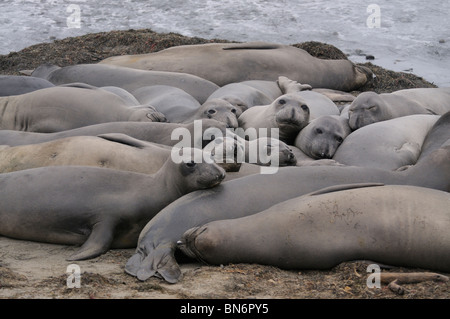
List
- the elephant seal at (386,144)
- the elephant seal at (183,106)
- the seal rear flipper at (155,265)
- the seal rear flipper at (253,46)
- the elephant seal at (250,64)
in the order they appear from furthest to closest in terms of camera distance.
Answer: the seal rear flipper at (253,46) < the elephant seal at (250,64) < the elephant seal at (183,106) < the elephant seal at (386,144) < the seal rear flipper at (155,265)

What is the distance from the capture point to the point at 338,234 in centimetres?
426

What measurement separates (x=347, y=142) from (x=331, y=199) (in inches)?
63.0

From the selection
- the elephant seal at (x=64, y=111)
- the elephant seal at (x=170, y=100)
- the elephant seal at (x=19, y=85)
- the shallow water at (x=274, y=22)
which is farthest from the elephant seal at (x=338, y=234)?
the shallow water at (x=274, y=22)

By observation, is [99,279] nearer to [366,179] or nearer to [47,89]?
[366,179]

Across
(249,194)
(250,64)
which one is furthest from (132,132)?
(250,64)

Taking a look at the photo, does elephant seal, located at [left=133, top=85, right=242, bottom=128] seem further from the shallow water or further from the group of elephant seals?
the shallow water

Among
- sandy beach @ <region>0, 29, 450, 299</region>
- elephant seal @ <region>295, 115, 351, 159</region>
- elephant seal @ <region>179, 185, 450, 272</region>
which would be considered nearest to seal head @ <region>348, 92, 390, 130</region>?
elephant seal @ <region>295, 115, 351, 159</region>

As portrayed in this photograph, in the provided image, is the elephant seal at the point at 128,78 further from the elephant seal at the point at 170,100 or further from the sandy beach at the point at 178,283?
the sandy beach at the point at 178,283

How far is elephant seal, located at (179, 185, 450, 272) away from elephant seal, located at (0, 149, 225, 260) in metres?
0.49

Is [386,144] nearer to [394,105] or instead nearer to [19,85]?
[394,105]

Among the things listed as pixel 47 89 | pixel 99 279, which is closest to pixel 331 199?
pixel 99 279

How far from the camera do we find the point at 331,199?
4395 millimetres

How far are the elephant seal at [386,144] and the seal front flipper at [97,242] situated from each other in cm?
178

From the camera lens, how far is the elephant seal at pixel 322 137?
585cm
